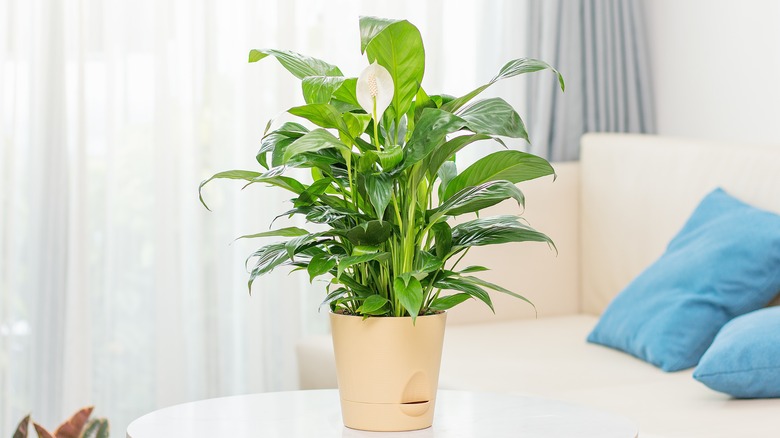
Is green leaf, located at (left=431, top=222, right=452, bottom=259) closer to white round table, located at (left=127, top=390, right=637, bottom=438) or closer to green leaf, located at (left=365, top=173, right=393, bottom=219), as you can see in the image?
green leaf, located at (left=365, top=173, right=393, bottom=219)

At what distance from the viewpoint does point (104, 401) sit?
283cm

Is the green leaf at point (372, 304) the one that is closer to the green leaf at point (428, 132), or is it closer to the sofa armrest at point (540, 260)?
the green leaf at point (428, 132)

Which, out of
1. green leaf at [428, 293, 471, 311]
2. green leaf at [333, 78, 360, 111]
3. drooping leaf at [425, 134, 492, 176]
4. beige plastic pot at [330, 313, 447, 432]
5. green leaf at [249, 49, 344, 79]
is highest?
green leaf at [249, 49, 344, 79]

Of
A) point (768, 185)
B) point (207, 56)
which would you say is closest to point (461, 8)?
point (207, 56)

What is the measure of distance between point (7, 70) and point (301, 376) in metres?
1.05

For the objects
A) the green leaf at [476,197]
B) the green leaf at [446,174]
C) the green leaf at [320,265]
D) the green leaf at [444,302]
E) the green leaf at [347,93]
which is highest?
the green leaf at [347,93]

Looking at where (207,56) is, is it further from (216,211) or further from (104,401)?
(104,401)

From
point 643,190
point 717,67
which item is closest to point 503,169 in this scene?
point 643,190

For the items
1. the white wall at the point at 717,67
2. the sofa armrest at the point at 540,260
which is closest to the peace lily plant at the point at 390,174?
the sofa armrest at the point at 540,260

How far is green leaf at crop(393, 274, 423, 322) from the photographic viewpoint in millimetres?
1360

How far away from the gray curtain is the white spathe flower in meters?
1.90

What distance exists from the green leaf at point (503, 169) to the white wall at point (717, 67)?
173cm

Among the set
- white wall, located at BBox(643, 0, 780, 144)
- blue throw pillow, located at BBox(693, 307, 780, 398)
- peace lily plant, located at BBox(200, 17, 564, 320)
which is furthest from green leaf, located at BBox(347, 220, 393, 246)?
A: white wall, located at BBox(643, 0, 780, 144)

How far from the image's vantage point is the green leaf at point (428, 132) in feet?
4.46
